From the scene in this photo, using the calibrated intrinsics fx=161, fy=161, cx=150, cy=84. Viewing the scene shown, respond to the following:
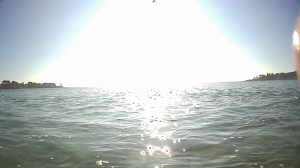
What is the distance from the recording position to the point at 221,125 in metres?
6.94

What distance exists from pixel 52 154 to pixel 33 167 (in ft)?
2.18

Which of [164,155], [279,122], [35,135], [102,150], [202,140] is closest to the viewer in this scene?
[164,155]

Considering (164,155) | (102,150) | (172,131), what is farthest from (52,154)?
(172,131)

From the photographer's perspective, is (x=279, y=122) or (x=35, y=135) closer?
(x=35, y=135)

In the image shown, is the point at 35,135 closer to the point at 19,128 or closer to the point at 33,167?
the point at 19,128

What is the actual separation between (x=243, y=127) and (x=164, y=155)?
404cm

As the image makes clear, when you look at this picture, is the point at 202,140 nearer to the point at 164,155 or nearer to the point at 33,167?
the point at 164,155

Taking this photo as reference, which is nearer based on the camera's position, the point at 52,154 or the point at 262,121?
the point at 52,154

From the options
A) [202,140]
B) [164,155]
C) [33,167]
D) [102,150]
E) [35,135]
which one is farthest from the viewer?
[35,135]

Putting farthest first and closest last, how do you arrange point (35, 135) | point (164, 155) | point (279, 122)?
1. point (279, 122)
2. point (35, 135)
3. point (164, 155)

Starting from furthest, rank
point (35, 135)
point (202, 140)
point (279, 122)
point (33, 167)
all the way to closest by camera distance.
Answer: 1. point (279, 122)
2. point (35, 135)
3. point (202, 140)
4. point (33, 167)

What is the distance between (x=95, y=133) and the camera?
636cm

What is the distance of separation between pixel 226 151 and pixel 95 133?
15.4ft

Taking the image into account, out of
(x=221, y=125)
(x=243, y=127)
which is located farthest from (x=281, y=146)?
(x=221, y=125)
